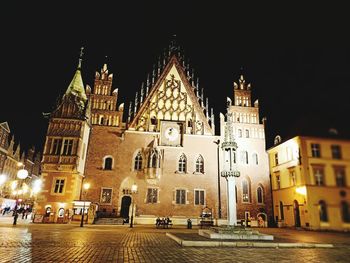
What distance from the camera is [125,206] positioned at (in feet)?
102

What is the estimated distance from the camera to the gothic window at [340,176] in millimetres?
2830

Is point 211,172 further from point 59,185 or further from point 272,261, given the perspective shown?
point 272,261

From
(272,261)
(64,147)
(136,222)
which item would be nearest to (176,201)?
(136,222)

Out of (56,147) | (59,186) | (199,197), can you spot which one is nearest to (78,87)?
(56,147)

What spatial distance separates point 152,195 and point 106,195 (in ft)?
18.0

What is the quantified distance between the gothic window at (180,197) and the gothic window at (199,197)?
1400mm

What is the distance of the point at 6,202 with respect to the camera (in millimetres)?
53188

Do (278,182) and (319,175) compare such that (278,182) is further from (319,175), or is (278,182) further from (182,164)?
(319,175)

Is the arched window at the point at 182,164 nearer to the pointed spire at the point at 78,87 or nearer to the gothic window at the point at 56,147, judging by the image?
the pointed spire at the point at 78,87

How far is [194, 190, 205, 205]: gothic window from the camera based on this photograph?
31656 mm

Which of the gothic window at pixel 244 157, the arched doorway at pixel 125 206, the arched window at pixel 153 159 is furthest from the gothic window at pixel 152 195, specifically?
the gothic window at pixel 244 157

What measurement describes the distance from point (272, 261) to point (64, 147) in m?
26.5

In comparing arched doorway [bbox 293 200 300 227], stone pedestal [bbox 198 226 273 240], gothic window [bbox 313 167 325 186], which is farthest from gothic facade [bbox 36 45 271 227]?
gothic window [bbox 313 167 325 186]

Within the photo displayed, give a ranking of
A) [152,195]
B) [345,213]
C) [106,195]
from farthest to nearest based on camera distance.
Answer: [152,195] → [106,195] → [345,213]
